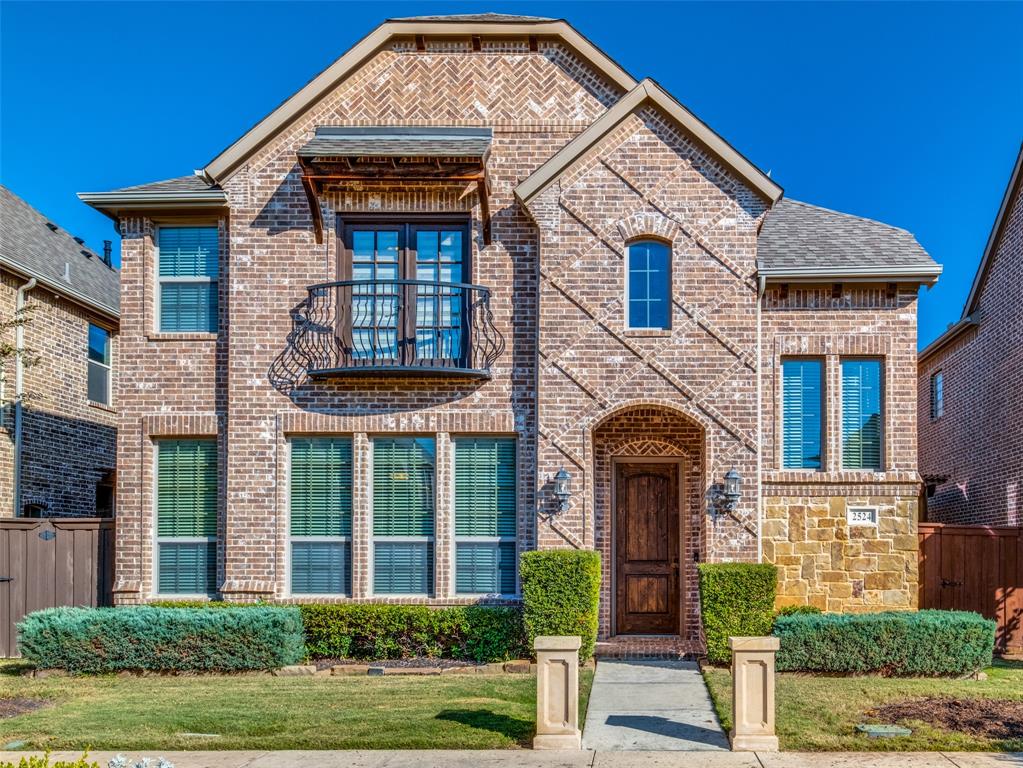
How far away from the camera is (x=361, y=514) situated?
46.4ft

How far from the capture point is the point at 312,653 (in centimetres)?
1360

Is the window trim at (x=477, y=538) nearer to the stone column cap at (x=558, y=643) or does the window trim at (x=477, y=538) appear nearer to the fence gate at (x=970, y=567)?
the stone column cap at (x=558, y=643)

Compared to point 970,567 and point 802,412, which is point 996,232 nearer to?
point 802,412

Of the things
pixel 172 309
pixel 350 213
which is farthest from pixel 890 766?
pixel 172 309

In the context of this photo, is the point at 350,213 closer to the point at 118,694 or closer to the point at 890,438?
the point at 118,694

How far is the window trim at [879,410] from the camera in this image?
589 inches

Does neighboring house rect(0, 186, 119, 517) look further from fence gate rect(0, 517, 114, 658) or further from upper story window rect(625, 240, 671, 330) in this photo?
upper story window rect(625, 240, 671, 330)

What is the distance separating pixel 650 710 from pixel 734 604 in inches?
103

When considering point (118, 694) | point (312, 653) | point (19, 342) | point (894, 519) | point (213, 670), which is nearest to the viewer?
point (118, 694)

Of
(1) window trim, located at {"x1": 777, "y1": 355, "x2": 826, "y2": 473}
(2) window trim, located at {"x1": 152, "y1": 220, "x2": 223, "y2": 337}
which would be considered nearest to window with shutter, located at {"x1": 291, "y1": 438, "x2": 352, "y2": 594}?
(2) window trim, located at {"x1": 152, "y1": 220, "x2": 223, "y2": 337}

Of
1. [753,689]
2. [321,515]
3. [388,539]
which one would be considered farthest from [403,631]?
[753,689]

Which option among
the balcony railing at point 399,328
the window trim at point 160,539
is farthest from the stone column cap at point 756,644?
the window trim at point 160,539

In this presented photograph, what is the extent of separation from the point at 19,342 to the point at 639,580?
10.9 m

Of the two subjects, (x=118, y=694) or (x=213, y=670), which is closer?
(x=118, y=694)
